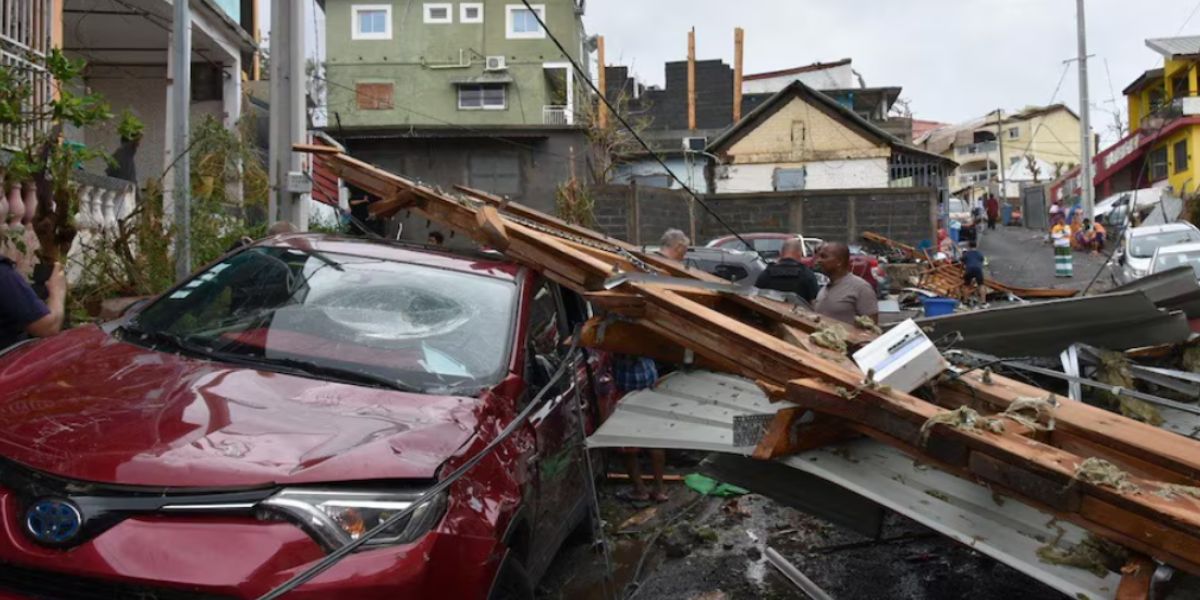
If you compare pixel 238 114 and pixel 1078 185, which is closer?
pixel 238 114

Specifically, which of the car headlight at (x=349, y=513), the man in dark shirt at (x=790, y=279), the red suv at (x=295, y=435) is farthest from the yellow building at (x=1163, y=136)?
the car headlight at (x=349, y=513)

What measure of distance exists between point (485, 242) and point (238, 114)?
10226 mm

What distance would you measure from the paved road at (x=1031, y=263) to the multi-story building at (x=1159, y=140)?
490 centimetres

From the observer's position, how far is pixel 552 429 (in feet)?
13.8

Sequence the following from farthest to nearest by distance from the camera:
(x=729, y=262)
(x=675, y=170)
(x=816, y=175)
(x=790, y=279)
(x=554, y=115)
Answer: (x=554, y=115), (x=675, y=170), (x=816, y=175), (x=729, y=262), (x=790, y=279)

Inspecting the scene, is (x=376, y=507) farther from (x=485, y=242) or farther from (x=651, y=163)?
(x=651, y=163)

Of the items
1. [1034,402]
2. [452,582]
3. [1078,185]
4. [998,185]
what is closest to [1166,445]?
[1034,402]

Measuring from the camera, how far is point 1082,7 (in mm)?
23938

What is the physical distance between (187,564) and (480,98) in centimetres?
3690

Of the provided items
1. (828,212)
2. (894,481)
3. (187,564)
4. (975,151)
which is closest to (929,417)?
(894,481)

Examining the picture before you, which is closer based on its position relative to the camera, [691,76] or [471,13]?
[471,13]

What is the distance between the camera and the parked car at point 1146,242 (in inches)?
734

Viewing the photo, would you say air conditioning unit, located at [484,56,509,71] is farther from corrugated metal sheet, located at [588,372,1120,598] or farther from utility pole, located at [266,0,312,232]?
corrugated metal sheet, located at [588,372,1120,598]

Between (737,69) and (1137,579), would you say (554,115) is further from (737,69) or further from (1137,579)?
(1137,579)
